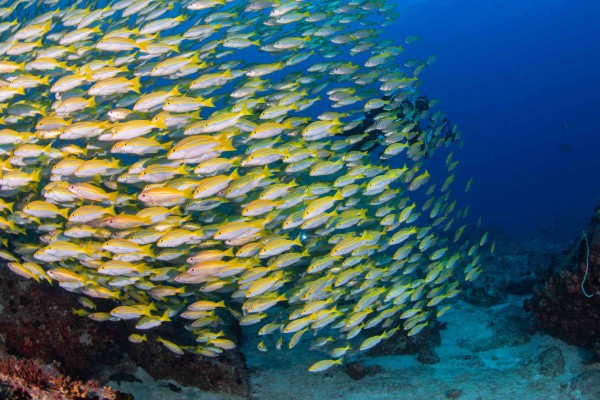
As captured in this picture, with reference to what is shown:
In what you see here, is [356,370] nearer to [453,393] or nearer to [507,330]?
[453,393]

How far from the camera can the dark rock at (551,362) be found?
23.0 ft

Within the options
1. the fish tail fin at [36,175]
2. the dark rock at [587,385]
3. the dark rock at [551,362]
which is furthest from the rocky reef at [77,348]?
the dark rock at [587,385]

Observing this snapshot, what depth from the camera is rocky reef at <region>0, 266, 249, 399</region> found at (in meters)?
6.43

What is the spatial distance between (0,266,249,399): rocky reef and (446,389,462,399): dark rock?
340 cm

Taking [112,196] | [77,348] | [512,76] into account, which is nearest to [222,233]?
[112,196]

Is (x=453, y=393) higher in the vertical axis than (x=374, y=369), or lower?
higher

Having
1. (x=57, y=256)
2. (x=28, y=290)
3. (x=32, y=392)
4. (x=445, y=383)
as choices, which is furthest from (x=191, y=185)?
(x=445, y=383)

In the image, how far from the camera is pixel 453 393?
7031mm

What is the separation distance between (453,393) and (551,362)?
172cm

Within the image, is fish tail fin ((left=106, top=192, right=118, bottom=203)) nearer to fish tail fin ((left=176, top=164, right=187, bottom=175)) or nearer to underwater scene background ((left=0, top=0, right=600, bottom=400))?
underwater scene background ((left=0, top=0, right=600, bottom=400))

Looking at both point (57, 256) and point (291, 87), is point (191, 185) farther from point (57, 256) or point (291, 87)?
point (291, 87)

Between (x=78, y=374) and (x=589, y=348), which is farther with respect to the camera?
(x=589, y=348)

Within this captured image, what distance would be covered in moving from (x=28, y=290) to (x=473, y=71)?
100.0 m

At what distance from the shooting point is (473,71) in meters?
92.8
